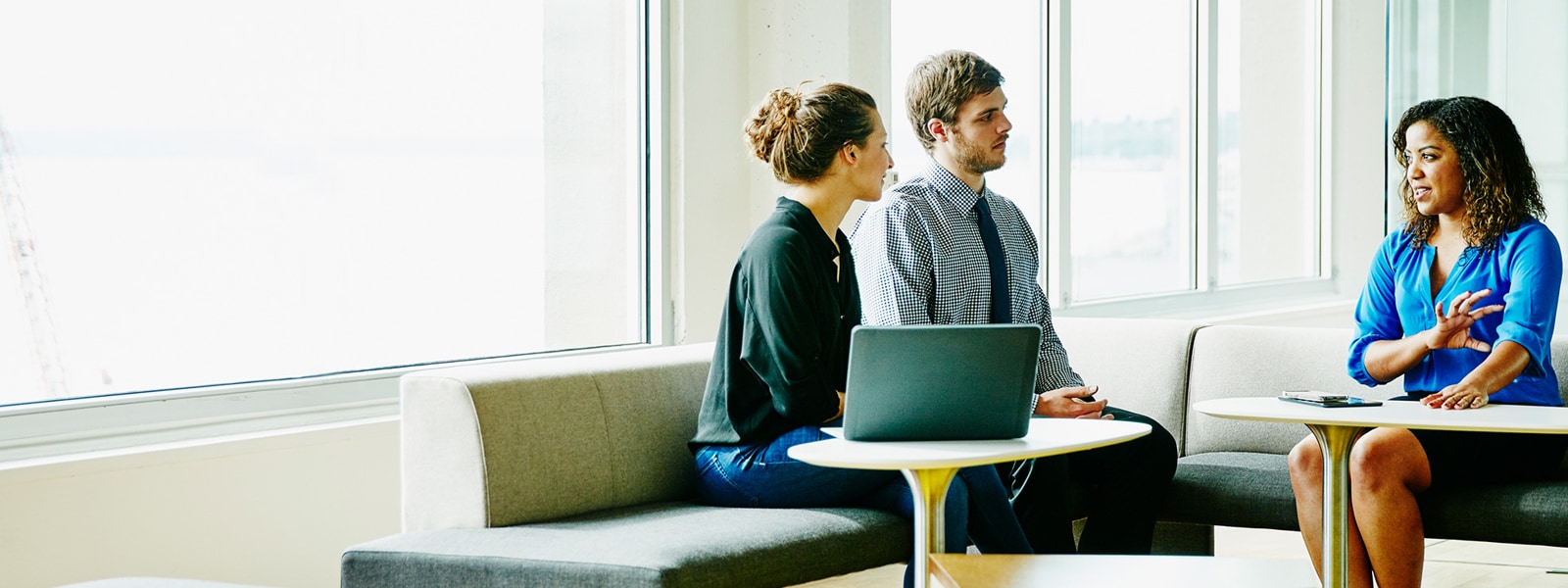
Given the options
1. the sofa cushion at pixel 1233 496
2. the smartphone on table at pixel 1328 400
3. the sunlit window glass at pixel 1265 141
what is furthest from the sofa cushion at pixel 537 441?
the sunlit window glass at pixel 1265 141

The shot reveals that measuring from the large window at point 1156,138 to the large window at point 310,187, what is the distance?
140 cm

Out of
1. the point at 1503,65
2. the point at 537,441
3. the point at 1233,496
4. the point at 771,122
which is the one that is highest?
the point at 1503,65

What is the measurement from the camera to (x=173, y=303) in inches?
136

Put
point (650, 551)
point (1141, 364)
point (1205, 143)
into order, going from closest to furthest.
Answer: point (650, 551) → point (1141, 364) → point (1205, 143)

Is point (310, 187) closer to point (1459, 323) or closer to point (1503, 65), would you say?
point (1459, 323)

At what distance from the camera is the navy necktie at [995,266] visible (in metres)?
3.52

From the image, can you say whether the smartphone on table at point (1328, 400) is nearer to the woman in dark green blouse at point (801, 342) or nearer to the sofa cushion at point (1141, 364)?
the woman in dark green blouse at point (801, 342)

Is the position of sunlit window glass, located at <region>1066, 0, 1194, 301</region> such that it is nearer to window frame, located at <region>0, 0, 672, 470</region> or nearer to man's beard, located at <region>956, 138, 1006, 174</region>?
window frame, located at <region>0, 0, 672, 470</region>

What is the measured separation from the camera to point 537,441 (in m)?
3.05

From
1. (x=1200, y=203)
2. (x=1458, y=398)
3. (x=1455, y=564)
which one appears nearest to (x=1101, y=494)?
(x=1458, y=398)

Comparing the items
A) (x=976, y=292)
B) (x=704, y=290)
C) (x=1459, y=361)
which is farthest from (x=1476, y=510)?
(x=704, y=290)

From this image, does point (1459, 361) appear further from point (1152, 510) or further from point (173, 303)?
point (173, 303)

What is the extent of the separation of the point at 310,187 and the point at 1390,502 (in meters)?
2.55

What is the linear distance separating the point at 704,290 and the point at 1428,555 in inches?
92.3
